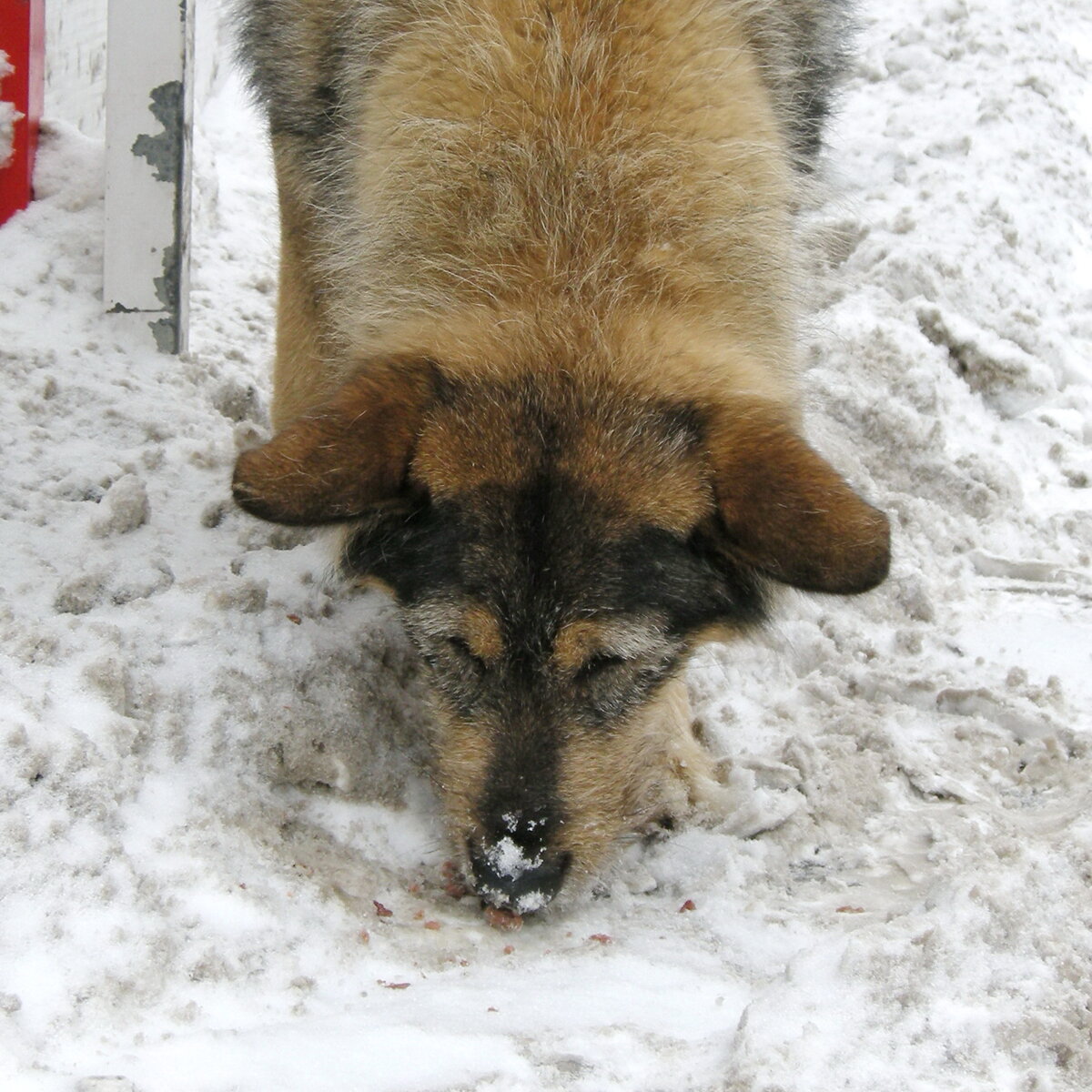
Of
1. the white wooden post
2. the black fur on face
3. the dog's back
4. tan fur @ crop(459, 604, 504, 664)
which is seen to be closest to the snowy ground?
the white wooden post

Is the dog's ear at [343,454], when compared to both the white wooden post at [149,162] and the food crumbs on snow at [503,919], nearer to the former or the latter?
the food crumbs on snow at [503,919]

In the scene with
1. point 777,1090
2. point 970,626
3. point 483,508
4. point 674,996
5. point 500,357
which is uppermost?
point 500,357

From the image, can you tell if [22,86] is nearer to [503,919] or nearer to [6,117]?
[6,117]

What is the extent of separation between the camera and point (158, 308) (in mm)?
5242

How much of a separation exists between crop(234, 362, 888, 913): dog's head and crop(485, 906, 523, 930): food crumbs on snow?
51mm

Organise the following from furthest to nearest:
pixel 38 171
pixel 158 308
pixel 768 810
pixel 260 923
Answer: pixel 38 171, pixel 158 308, pixel 768 810, pixel 260 923

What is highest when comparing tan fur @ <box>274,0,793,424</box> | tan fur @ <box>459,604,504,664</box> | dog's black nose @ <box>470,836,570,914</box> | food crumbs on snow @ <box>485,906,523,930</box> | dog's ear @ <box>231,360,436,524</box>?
tan fur @ <box>274,0,793,424</box>

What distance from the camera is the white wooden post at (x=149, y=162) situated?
5.08 metres

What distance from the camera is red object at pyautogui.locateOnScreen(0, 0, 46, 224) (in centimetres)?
514

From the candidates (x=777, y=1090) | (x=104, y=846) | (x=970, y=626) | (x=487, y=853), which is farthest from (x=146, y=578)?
(x=970, y=626)

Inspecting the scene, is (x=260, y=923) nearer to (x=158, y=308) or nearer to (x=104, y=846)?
(x=104, y=846)

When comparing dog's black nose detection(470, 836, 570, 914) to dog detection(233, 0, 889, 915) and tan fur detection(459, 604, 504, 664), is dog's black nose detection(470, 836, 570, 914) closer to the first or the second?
dog detection(233, 0, 889, 915)

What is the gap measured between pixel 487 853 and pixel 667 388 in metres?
1.30

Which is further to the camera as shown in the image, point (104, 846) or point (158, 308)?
point (158, 308)
